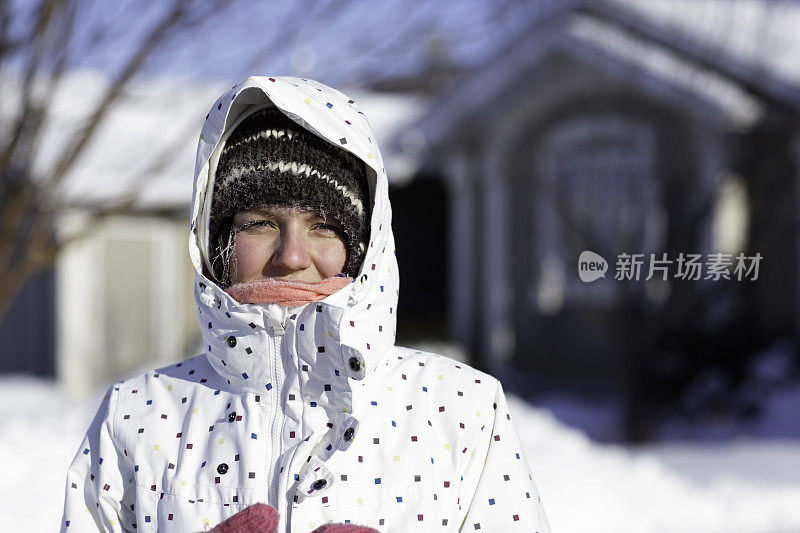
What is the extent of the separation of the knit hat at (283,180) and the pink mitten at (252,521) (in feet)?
1.73

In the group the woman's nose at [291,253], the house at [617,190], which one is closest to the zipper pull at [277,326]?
the woman's nose at [291,253]

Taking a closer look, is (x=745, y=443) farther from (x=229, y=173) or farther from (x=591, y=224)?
(x=229, y=173)

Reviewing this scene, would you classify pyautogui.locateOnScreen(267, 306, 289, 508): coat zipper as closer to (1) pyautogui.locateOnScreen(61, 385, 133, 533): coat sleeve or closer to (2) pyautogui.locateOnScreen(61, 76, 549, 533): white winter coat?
(2) pyautogui.locateOnScreen(61, 76, 549, 533): white winter coat

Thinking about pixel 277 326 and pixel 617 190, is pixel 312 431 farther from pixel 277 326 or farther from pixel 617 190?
pixel 617 190

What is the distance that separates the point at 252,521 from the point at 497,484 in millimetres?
486

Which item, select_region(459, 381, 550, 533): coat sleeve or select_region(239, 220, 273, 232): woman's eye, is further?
select_region(239, 220, 273, 232): woman's eye

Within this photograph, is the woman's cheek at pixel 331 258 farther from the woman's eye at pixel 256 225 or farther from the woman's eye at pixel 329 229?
the woman's eye at pixel 256 225

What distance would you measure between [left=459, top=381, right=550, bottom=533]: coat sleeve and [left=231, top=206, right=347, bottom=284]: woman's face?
44cm

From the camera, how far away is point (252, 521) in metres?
1.47

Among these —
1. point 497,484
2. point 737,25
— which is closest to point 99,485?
point 497,484

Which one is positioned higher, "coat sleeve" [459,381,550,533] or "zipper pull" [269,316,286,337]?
"zipper pull" [269,316,286,337]

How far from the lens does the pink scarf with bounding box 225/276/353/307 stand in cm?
165

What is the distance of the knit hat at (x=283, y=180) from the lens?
1739 millimetres

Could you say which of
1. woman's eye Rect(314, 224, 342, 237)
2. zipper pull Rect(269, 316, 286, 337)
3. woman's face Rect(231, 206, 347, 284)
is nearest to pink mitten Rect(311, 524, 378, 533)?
zipper pull Rect(269, 316, 286, 337)
